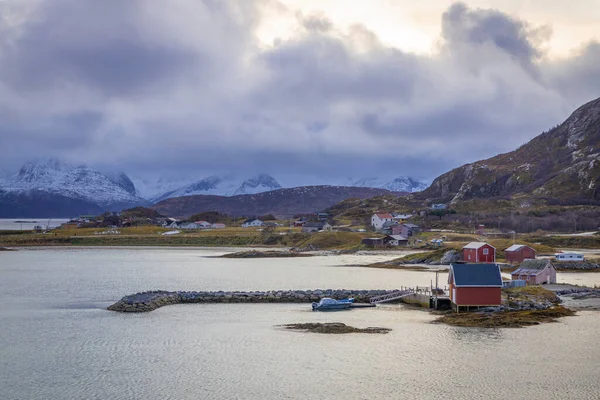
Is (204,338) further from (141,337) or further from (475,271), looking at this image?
(475,271)

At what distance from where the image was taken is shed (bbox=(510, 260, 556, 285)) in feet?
212

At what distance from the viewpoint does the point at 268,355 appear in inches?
1465

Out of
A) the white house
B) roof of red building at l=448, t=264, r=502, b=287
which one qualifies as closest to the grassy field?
the white house

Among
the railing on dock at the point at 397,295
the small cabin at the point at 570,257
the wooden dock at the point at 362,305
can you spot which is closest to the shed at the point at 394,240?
the small cabin at the point at 570,257

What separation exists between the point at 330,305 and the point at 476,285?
11.3 meters

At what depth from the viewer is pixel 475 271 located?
50.5 metres

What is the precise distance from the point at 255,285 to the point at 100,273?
26238 mm

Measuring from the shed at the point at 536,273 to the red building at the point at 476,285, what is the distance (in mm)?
15628

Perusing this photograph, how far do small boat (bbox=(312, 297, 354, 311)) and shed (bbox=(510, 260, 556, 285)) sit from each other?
793 inches

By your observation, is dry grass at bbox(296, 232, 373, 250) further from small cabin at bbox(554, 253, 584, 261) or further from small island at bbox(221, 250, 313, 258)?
small cabin at bbox(554, 253, 584, 261)

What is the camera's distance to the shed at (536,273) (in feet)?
212

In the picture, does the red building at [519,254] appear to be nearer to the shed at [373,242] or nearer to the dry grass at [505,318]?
the dry grass at [505,318]

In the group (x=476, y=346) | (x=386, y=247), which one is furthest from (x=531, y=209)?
(x=476, y=346)

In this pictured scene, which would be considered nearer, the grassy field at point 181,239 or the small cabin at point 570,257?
the small cabin at point 570,257
